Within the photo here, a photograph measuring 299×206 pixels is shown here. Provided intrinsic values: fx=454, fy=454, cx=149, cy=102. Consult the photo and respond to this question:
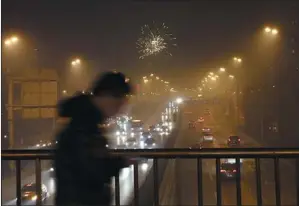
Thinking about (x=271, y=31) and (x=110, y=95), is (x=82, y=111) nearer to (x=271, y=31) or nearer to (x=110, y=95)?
(x=110, y=95)

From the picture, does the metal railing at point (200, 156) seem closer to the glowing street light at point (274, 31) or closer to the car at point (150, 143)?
the car at point (150, 143)

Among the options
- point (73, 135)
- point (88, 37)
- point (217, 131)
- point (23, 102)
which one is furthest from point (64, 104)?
point (88, 37)

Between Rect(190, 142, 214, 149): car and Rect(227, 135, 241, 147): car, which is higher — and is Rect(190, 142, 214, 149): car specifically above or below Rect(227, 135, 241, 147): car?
below

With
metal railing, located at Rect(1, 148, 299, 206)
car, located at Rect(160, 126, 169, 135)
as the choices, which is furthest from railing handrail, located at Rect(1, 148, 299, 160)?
car, located at Rect(160, 126, 169, 135)

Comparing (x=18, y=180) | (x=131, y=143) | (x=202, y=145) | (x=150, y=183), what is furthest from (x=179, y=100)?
(x=18, y=180)

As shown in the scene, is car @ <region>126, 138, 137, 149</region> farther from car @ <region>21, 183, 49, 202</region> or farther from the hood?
the hood

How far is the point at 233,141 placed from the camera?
395 cm

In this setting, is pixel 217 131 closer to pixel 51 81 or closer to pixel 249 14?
pixel 249 14

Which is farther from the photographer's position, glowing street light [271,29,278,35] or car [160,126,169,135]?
car [160,126,169,135]

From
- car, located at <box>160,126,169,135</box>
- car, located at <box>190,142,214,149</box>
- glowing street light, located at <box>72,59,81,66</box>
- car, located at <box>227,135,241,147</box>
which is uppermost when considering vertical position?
glowing street light, located at <box>72,59,81,66</box>

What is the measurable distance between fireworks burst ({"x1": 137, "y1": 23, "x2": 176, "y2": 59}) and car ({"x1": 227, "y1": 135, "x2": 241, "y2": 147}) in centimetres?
114

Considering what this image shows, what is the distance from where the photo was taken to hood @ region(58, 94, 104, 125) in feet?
8.93

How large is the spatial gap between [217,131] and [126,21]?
4.77 feet

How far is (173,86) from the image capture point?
14.5 feet
